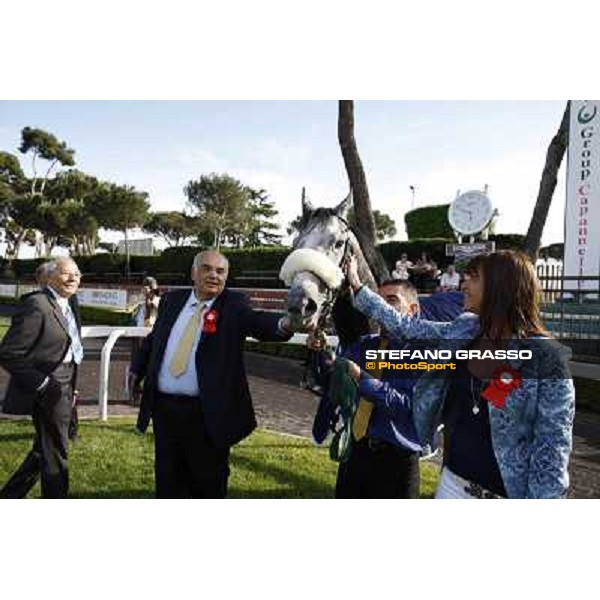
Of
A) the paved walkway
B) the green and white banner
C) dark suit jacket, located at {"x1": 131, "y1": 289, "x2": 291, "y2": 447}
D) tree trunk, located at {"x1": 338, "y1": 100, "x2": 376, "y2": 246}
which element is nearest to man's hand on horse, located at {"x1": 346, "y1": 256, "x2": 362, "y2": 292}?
dark suit jacket, located at {"x1": 131, "y1": 289, "x2": 291, "y2": 447}

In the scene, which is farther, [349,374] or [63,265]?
[63,265]

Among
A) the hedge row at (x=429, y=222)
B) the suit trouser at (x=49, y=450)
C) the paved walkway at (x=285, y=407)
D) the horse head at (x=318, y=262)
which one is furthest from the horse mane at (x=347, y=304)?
the paved walkway at (x=285, y=407)

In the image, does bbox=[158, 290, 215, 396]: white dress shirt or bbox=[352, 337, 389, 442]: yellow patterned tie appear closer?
bbox=[352, 337, 389, 442]: yellow patterned tie

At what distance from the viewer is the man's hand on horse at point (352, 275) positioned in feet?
7.95

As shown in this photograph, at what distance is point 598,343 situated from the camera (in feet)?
11.5

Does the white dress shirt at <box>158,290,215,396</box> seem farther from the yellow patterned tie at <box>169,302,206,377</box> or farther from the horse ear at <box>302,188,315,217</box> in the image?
the horse ear at <box>302,188,315,217</box>

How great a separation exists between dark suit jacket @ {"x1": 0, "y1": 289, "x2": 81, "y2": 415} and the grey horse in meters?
1.52

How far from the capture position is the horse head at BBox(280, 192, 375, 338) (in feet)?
7.01

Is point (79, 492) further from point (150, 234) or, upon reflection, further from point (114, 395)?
point (114, 395)

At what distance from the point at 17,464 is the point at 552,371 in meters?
3.50

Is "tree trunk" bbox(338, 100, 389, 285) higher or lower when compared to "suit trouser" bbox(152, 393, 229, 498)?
higher

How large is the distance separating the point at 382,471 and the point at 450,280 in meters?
1.17

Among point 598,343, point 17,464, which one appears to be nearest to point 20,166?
point 17,464

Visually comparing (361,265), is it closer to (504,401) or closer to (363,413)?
(363,413)
